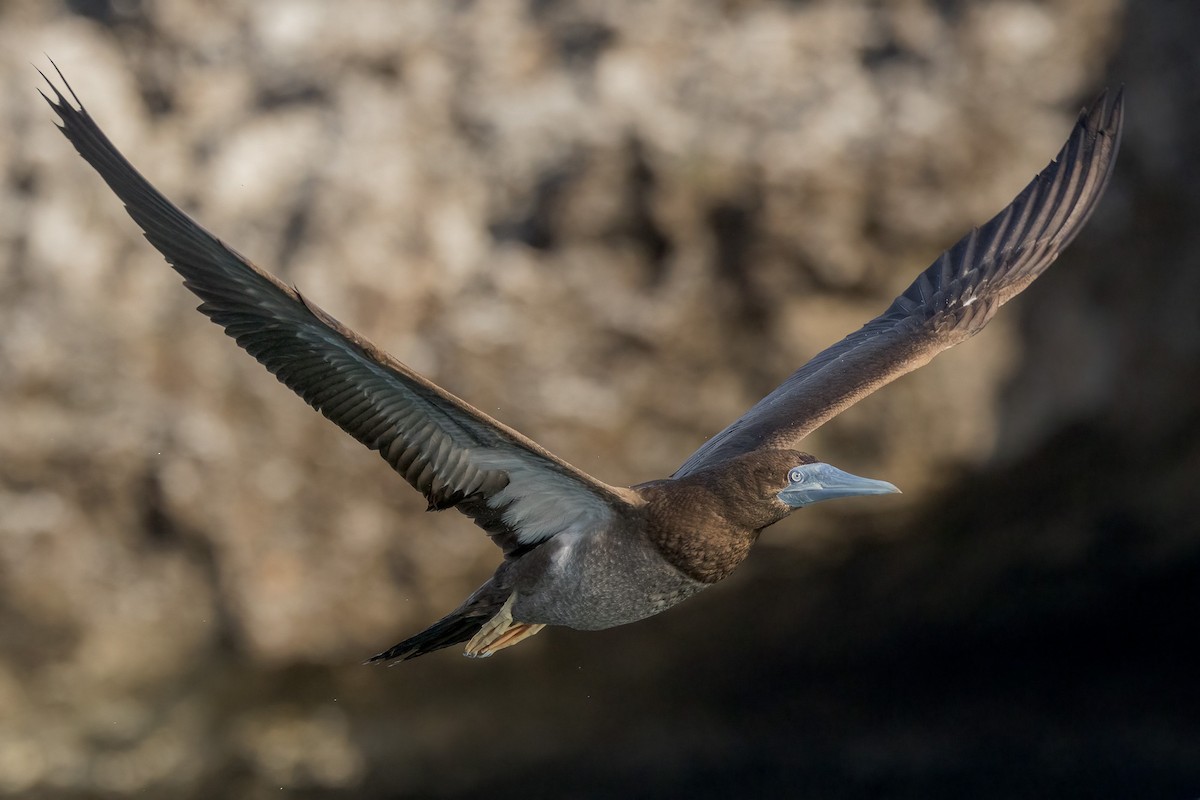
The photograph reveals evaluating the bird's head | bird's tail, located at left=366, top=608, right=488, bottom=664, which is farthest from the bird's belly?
the bird's head

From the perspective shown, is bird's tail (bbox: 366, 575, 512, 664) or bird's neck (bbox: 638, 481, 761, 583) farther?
bird's tail (bbox: 366, 575, 512, 664)

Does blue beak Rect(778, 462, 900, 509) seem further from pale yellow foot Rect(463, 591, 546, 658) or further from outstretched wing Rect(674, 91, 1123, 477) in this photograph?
pale yellow foot Rect(463, 591, 546, 658)

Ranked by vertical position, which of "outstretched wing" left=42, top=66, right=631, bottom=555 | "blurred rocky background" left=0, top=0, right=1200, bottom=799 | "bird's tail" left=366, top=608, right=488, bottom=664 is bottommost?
"bird's tail" left=366, top=608, right=488, bottom=664

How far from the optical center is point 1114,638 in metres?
8.42

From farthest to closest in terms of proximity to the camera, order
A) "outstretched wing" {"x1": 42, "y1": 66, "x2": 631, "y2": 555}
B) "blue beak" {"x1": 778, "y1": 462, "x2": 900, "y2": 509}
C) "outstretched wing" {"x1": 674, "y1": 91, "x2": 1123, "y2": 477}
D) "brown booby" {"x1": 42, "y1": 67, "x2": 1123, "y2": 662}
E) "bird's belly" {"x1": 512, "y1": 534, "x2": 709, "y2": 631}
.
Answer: "outstretched wing" {"x1": 674, "y1": 91, "x2": 1123, "y2": 477}, "bird's belly" {"x1": 512, "y1": 534, "x2": 709, "y2": 631}, "blue beak" {"x1": 778, "y1": 462, "x2": 900, "y2": 509}, "brown booby" {"x1": 42, "y1": 67, "x2": 1123, "y2": 662}, "outstretched wing" {"x1": 42, "y1": 66, "x2": 631, "y2": 555}

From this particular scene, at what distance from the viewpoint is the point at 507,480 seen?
429cm

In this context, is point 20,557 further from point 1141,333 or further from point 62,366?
point 1141,333

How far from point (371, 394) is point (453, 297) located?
11.0 feet

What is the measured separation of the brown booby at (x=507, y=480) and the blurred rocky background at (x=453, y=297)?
2.76m

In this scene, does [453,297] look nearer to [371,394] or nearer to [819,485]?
[371,394]

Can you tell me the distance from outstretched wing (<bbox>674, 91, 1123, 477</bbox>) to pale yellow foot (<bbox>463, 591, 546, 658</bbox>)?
775 mm

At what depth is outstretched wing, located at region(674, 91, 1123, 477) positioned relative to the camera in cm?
504

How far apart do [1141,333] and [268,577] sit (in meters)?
4.58

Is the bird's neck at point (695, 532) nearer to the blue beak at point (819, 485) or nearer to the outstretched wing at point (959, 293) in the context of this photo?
the blue beak at point (819, 485)
